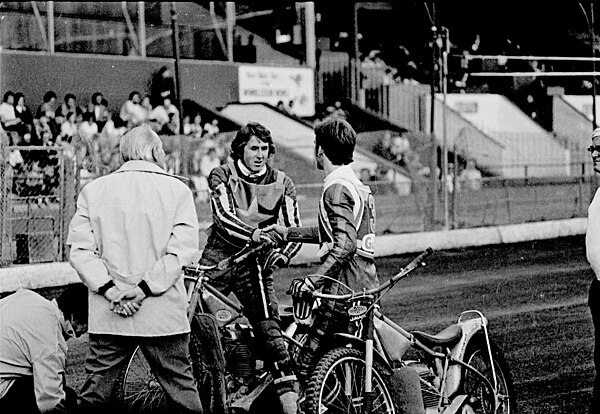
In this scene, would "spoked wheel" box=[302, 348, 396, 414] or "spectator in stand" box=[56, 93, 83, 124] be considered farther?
"spectator in stand" box=[56, 93, 83, 124]

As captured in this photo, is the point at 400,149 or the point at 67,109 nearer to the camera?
the point at 67,109

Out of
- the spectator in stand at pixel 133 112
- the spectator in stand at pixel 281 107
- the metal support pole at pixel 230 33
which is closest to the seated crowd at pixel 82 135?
A: the spectator in stand at pixel 133 112

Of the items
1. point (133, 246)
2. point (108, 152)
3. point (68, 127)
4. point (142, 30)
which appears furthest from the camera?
point (142, 30)

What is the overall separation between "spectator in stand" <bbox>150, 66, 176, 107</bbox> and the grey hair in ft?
65.7

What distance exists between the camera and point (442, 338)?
5.70 m

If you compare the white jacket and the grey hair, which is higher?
the grey hair

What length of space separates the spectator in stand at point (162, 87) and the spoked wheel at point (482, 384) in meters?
19.7

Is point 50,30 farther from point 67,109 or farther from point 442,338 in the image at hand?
point 442,338

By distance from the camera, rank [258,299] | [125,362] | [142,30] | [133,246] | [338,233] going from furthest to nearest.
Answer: [142,30] → [258,299] → [338,233] → [125,362] → [133,246]

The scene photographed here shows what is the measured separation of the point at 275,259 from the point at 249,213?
393mm

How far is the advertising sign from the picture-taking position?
27672 mm

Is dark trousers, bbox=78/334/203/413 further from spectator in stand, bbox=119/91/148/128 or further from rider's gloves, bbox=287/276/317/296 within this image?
spectator in stand, bbox=119/91/148/128

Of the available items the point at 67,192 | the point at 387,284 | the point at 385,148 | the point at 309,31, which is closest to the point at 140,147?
the point at 387,284

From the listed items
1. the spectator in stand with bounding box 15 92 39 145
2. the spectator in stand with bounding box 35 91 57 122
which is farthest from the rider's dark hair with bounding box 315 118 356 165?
the spectator in stand with bounding box 35 91 57 122
